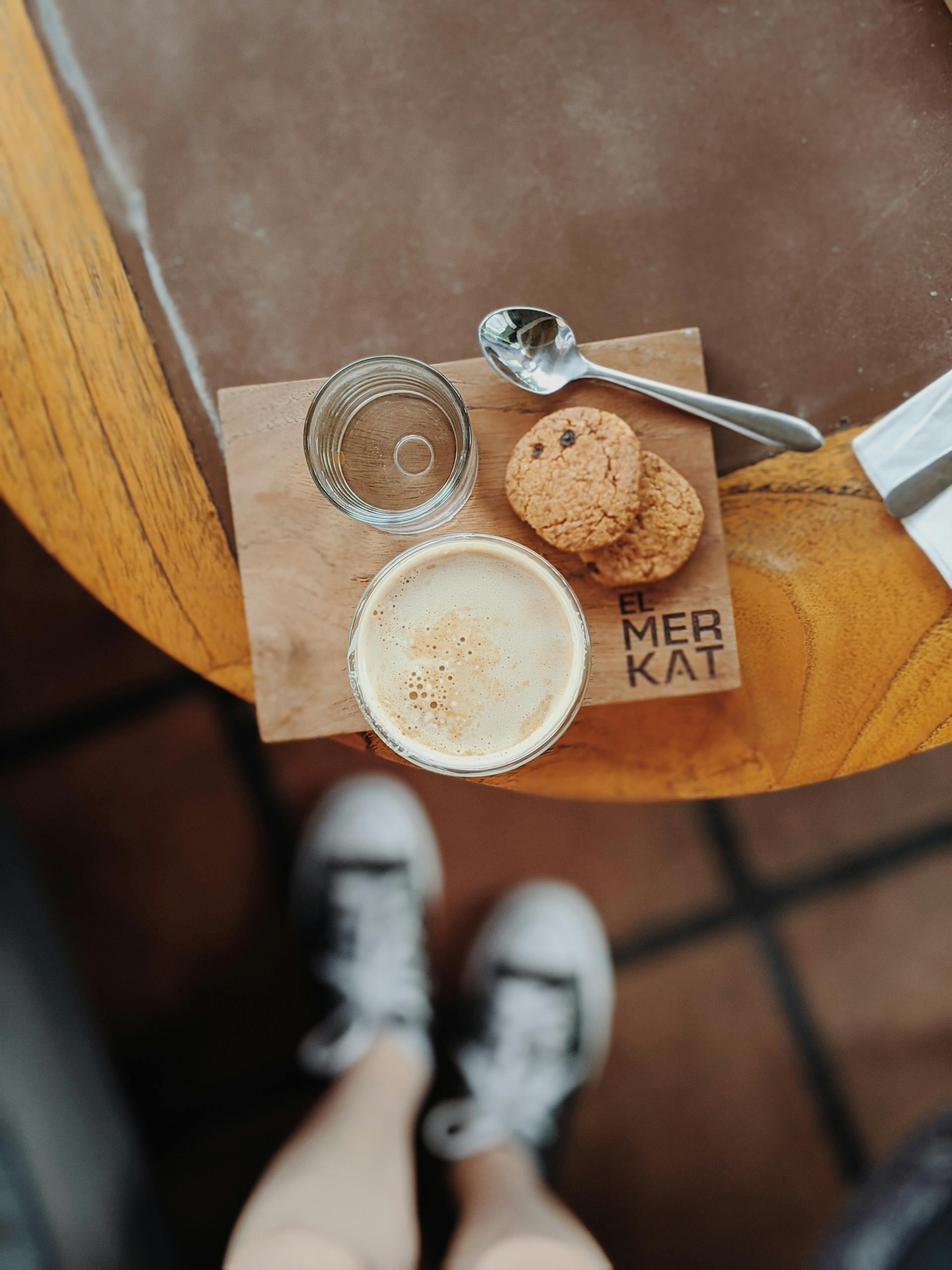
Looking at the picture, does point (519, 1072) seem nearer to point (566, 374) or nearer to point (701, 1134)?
point (701, 1134)

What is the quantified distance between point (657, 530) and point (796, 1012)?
1093 millimetres

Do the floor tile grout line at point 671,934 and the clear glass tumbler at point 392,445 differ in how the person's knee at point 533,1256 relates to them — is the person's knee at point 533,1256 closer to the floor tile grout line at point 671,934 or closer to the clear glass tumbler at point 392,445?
the floor tile grout line at point 671,934

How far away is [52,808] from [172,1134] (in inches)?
23.5

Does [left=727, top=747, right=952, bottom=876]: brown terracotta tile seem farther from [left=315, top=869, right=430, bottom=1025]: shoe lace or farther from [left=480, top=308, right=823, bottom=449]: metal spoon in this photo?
[left=480, top=308, right=823, bottom=449]: metal spoon

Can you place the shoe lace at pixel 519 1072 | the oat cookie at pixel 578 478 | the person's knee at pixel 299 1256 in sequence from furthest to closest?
the shoe lace at pixel 519 1072 → the person's knee at pixel 299 1256 → the oat cookie at pixel 578 478

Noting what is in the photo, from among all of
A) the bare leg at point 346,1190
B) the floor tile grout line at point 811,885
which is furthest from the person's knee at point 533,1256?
the floor tile grout line at point 811,885

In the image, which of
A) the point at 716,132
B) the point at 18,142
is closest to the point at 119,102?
the point at 18,142

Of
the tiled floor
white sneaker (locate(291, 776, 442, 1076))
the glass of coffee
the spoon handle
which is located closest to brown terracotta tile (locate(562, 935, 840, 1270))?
the tiled floor

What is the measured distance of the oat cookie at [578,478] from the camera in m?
0.90

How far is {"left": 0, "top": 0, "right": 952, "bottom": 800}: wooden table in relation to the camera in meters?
0.98

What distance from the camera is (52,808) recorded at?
65.4 inches

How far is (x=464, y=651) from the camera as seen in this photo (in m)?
0.96

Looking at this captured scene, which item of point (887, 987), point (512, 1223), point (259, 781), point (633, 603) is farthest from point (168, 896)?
point (887, 987)

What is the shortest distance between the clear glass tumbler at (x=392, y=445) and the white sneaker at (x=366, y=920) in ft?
2.41
